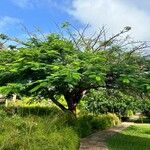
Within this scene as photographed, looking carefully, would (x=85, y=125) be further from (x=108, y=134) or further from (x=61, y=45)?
(x=61, y=45)

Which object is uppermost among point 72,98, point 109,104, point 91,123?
point 109,104

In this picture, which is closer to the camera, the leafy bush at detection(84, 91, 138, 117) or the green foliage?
the green foliage

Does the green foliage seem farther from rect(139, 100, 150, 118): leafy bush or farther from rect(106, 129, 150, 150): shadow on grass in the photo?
rect(139, 100, 150, 118): leafy bush

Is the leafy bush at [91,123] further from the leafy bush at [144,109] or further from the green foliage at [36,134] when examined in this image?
the leafy bush at [144,109]

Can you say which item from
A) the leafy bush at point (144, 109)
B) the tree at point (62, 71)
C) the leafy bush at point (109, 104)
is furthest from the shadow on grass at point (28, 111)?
the leafy bush at point (144, 109)

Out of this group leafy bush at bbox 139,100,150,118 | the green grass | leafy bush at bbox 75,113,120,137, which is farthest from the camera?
leafy bush at bbox 139,100,150,118

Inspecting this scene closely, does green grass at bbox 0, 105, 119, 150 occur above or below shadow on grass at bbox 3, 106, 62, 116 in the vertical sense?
below

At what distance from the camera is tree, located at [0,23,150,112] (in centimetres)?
1527

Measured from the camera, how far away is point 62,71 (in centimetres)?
1469

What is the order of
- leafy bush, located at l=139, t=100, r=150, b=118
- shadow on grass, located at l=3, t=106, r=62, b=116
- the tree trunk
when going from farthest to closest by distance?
leafy bush, located at l=139, t=100, r=150, b=118, the tree trunk, shadow on grass, located at l=3, t=106, r=62, b=116

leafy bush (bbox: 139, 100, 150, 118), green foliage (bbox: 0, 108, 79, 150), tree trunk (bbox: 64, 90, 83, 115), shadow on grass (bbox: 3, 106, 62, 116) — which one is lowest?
green foliage (bbox: 0, 108, 79, 150)

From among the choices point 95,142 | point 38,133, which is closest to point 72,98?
point 95,142

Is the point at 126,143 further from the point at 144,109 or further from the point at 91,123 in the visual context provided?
the point at 144,109

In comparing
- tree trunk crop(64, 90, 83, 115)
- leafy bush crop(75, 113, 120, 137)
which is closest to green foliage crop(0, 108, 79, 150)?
leafy bush crop(75, 113, 120, 137)
